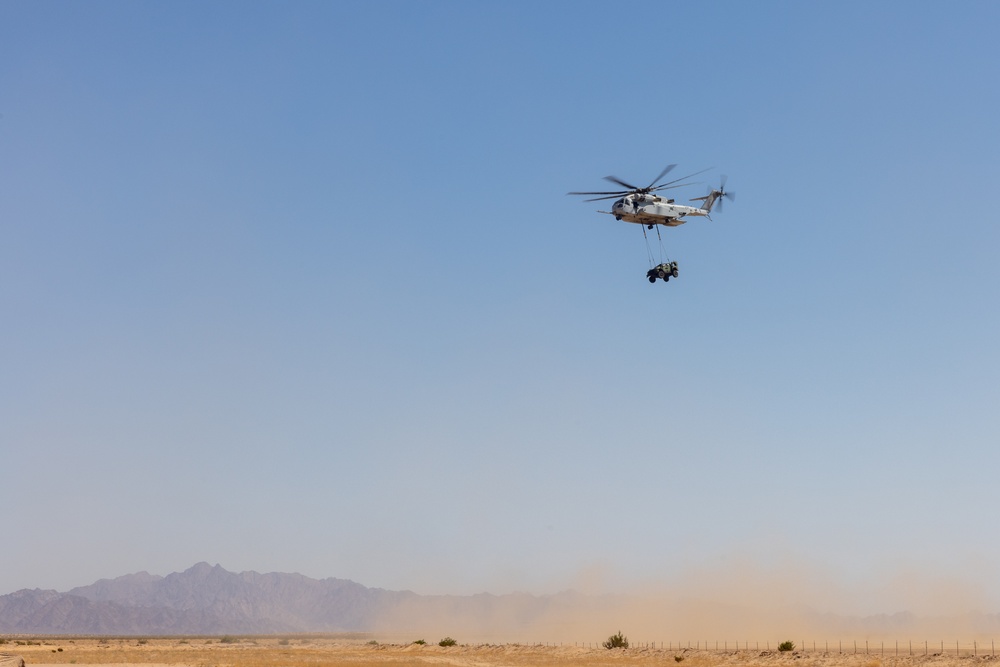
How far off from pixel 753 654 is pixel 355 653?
46.6m

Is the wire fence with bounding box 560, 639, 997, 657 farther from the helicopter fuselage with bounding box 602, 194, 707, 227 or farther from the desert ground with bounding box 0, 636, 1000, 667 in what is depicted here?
the helicopter fuselage with bounding box 602, 194, 707, 227

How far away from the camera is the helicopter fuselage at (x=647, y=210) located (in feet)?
282

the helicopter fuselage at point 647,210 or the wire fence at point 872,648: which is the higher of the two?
the helicopter fuselage at point 647,210

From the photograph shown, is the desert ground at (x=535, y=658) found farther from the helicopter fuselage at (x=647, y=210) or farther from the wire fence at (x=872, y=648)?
the helicopter fuselage at (x=647, y=210)

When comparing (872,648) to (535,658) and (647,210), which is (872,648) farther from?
(647,210)

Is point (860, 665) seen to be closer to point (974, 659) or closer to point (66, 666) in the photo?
point (974, 659)

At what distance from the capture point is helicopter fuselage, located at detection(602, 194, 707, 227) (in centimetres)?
8606

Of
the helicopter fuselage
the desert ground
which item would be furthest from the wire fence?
the helicopter fuselage

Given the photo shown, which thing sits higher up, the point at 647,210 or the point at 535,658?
the point at 647,210

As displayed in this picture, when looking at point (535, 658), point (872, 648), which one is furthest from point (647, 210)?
point (872, 648)

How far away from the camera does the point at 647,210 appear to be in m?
86.4

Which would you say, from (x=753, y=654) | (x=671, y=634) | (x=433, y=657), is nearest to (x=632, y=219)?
(x=753, y=654)

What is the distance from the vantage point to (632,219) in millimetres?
86750

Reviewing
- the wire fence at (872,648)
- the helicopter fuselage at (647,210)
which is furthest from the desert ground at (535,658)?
the helicopter fuselage at (647,210)
